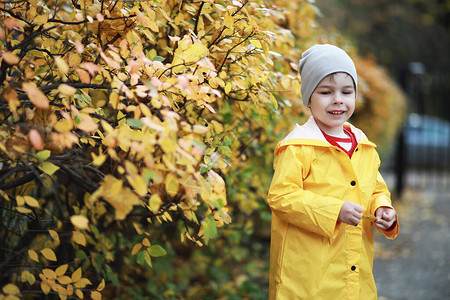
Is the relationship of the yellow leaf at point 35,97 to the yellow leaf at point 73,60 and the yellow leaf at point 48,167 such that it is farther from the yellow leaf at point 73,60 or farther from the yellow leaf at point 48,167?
the yellow leaf at point 73,60

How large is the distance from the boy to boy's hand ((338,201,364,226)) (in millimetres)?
55

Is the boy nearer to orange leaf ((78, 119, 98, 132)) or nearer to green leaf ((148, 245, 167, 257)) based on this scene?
green leaf ((148, 245, 167, 257))

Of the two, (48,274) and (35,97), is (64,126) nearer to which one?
(35,97)

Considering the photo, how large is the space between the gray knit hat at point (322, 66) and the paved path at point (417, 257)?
2.47 meters

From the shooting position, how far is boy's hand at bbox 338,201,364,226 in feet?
5.86

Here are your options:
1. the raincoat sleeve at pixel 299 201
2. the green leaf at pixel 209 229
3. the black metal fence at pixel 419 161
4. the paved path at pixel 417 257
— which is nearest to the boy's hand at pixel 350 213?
the raincoat sleeve at pixel 299 201

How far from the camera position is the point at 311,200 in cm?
183

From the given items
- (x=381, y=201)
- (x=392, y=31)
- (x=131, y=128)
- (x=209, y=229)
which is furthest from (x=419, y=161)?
(x=209, y=229)

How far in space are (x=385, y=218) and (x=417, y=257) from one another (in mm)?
3234

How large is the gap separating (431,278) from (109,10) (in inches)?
146

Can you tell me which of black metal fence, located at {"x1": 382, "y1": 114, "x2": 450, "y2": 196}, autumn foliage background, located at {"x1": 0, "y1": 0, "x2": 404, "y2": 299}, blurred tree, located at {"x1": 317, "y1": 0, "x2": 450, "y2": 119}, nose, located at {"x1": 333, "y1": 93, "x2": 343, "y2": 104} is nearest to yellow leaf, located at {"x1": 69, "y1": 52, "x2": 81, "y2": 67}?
autumn foliage background, located at {"x1": 0, "y1": 0, "x2": 404, "y2": 299}

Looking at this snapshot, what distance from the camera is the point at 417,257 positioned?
477 cm


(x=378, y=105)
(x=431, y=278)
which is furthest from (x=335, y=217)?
(x=378, y=105)

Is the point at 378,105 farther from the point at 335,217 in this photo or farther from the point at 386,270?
the point at 335,217
